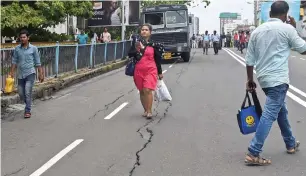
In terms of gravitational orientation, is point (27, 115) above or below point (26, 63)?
below

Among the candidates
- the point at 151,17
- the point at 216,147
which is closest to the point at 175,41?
the point at 151,17

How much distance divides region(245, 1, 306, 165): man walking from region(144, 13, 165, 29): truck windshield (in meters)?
19.6

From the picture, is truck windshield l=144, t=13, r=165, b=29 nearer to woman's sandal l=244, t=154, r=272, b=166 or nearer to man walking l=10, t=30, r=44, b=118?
man walking l=10, t=30, r=44, b=118

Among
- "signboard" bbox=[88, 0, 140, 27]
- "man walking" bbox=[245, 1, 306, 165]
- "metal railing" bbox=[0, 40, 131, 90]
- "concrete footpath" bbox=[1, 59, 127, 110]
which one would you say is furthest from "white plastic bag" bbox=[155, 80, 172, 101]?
"signboard" bbox=[88, 0, 140, 27]

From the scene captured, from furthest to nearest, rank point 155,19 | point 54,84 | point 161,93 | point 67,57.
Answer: point 155,19
point 67,57
point 54,84
point 161,93

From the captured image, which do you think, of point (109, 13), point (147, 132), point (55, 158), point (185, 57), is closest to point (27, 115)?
point (147, 132)

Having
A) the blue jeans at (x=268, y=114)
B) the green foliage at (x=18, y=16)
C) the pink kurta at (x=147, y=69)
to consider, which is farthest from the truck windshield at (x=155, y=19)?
the blue jeans at (x=268, y=114)

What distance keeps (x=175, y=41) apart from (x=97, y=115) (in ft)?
51.4

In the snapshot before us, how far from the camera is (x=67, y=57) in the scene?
16312 mm

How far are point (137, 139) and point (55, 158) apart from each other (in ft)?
4.78

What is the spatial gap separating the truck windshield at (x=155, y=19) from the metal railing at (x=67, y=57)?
7.93ft

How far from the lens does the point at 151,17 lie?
25609mm

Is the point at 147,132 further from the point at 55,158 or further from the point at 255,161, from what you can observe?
the point at 255,161

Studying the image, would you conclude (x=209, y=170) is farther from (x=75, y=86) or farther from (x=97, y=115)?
(x=75, y=86)
